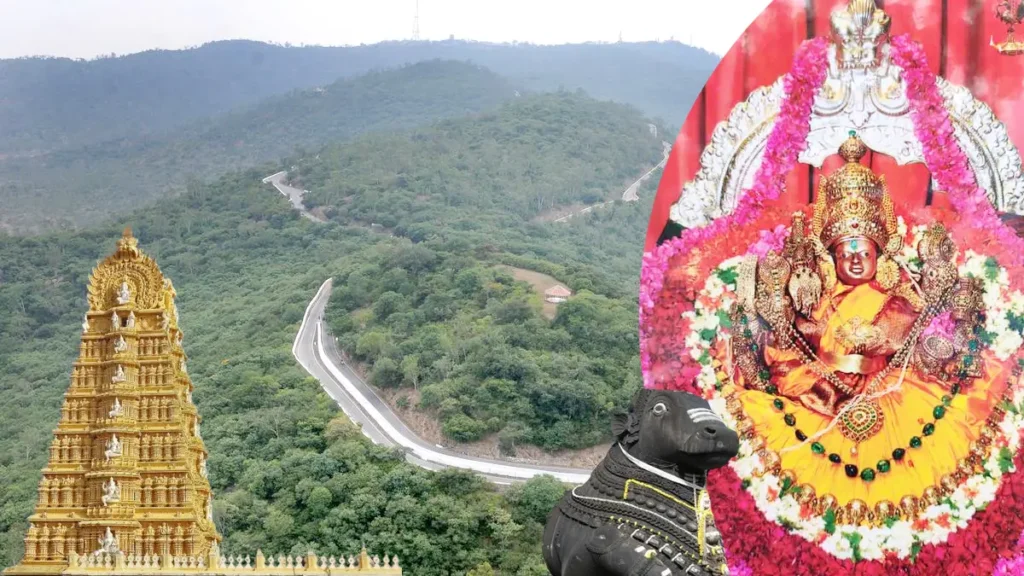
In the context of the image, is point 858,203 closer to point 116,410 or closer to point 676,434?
point 676,434

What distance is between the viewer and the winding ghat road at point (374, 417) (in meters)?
24.3

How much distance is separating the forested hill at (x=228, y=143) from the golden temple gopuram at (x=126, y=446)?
147ft

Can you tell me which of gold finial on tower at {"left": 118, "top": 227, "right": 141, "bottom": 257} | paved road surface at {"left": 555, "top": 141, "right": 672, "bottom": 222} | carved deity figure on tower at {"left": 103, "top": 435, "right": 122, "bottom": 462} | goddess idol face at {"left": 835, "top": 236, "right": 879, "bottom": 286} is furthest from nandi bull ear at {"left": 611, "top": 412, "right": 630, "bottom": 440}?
paved road surface at {"left": 555, "top": 141, "right": 672, "bottom": 222}

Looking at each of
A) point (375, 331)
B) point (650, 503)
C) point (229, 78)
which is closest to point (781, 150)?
point (650, 503)

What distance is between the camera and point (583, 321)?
30094 mm

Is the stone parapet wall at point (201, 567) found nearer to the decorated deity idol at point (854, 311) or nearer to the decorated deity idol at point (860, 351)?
the decorated deity idol at point (854, 311)

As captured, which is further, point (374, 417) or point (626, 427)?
point (374, 417)

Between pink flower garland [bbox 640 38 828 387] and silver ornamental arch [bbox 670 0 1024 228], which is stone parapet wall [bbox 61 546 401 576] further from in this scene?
silver ornamental arch [bbox 670 0 1024 228]

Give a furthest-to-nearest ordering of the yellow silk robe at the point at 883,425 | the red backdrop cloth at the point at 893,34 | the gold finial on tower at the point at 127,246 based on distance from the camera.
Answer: the gold finial on tower at the point at 127,246
the yellow silk robe at the point at 883,425
the red backdrop cloth at the point at 893,34

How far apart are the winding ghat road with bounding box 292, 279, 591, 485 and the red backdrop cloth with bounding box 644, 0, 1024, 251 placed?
530 inches

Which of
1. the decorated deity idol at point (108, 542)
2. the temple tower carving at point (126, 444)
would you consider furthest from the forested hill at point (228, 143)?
the decorated deity idol at point (108, 542)

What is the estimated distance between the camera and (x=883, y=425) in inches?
281

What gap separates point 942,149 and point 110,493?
735cm

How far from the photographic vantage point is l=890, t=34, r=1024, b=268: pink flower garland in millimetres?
6961
